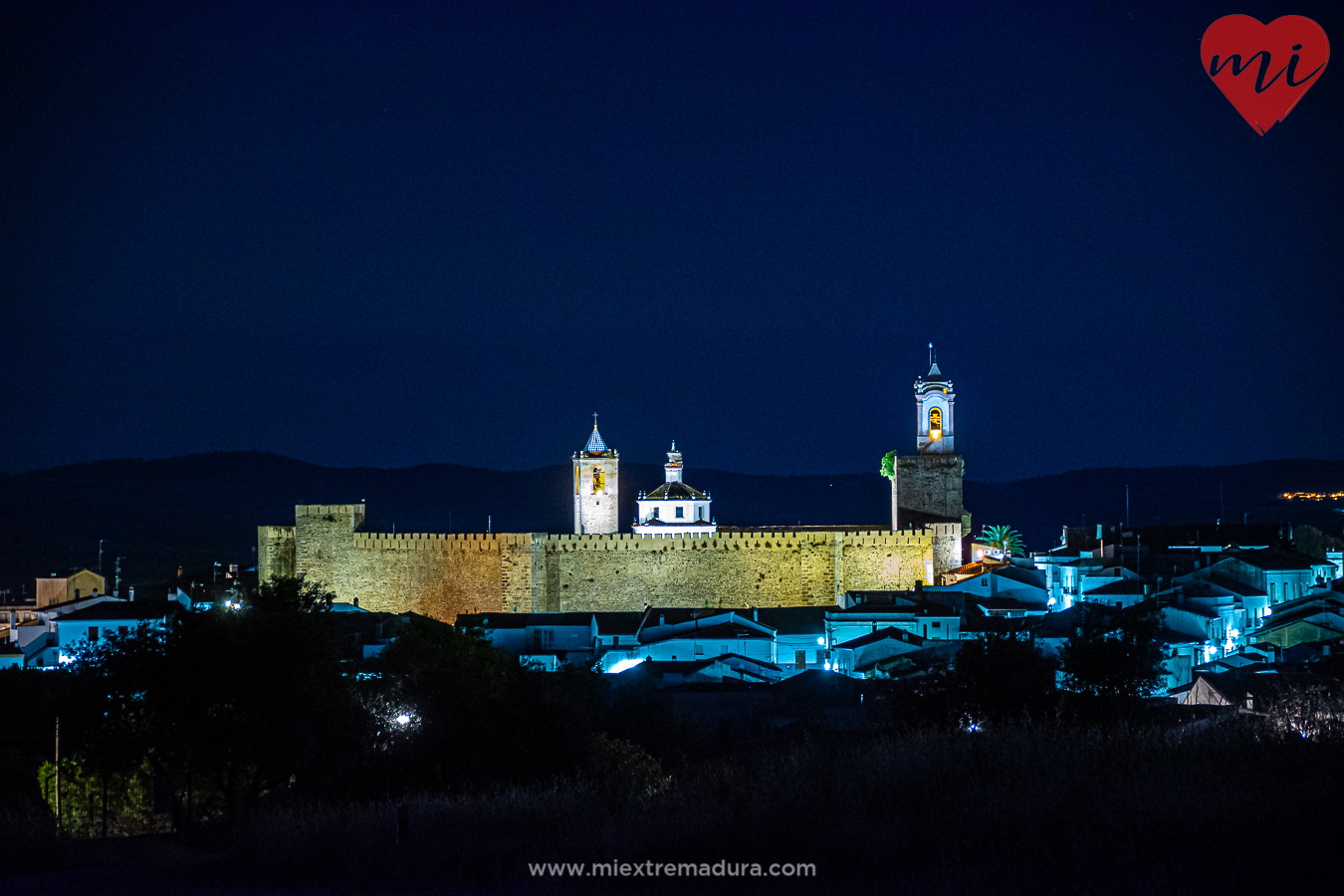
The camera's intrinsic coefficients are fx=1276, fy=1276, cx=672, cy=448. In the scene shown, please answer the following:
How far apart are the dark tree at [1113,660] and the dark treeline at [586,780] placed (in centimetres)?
5

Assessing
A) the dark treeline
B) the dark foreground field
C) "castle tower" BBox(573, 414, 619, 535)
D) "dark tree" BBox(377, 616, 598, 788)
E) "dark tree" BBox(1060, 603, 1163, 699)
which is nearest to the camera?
the dark foreground field

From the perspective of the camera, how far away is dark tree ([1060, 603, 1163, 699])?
14.0 m

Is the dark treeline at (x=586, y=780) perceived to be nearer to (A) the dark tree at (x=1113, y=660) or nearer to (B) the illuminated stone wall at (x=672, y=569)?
(A) the dark tree at (x=1113, y=660)

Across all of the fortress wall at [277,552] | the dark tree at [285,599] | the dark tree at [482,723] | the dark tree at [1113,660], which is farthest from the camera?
the fortress wall at [277,552]

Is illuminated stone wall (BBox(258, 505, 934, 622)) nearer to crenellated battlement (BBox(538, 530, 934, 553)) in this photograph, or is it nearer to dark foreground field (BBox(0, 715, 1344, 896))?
crenellated battlement (BBox(538, 530, 934, 553))

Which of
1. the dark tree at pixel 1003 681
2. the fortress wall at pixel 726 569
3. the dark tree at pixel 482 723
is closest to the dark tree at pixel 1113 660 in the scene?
the dark tree at pixel 1003 681

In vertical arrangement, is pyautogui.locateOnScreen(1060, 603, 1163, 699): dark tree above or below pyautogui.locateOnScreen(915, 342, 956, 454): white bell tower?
below

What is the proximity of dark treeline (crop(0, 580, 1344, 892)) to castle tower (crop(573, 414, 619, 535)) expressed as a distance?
777 inches

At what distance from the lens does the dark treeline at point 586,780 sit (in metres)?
6.31

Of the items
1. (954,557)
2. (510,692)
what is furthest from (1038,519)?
(510,692)

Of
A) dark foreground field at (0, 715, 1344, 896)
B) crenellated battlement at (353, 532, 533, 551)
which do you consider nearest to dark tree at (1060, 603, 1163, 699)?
dark foreground field at (0, 715, 1344, 896)

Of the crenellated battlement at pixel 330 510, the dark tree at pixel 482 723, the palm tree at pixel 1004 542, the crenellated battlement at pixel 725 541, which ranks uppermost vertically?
the crenellated battlement at pixel 330 510

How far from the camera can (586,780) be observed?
10.1 m

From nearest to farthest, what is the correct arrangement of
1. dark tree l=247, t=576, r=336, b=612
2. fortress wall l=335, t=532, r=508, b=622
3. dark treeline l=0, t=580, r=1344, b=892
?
dark treeline l=0, t=580, r=1344, b=892 → dark tree l=247, t=576, r=336, b=612 → fortress wall l=335, t=532, r=508, b=622
